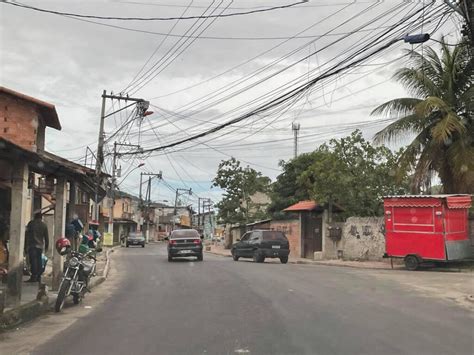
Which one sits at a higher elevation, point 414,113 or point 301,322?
point 414,113

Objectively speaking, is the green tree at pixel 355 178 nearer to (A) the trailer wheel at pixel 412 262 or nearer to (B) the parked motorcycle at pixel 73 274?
(A) the trailer wheel at pixel 412 262

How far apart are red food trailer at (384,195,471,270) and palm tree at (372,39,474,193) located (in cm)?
162

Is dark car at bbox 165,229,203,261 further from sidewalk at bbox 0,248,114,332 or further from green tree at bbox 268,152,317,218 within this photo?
green tree at bbox 268,152,317,218

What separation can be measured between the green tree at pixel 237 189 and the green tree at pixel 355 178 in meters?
A: 22.0

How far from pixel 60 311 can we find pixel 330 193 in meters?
19.7

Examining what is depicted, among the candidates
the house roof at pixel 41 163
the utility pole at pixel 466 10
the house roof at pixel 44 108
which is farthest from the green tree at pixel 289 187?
the utility pole at pixel 466 10

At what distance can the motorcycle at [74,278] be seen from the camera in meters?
10.7

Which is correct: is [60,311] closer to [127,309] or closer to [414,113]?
[127,309]

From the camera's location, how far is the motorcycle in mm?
10688

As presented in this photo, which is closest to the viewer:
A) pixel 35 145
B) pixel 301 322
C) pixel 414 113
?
pixel 301 322

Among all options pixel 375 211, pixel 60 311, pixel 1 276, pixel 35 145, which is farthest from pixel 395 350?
pixel 375 211

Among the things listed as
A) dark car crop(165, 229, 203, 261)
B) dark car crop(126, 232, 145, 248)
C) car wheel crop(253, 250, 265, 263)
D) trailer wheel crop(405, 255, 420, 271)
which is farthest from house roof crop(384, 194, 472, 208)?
dark car crop(126, 232, 145, 248)

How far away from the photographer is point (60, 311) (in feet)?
34.9

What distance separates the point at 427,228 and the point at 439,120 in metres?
4.71
